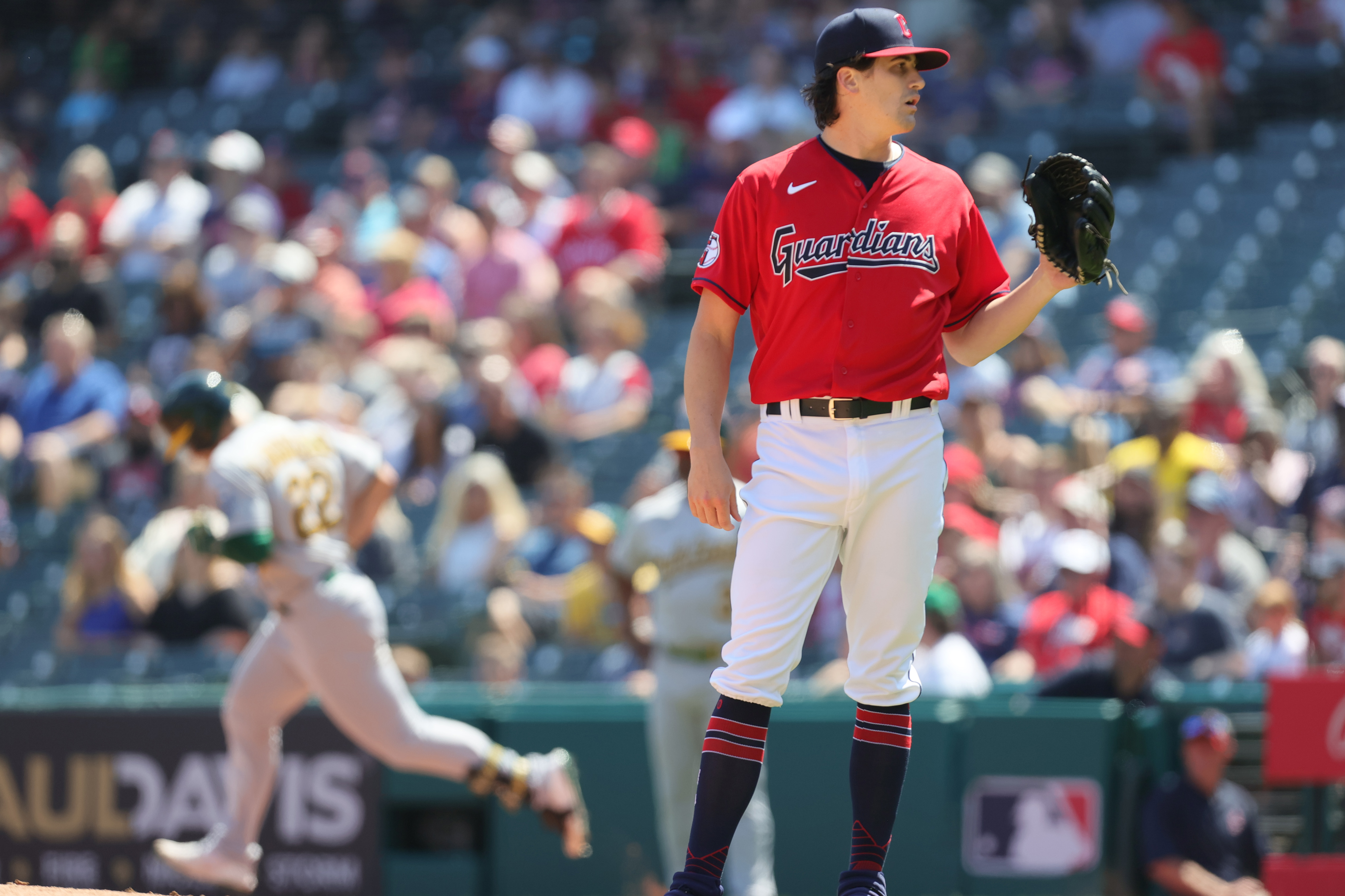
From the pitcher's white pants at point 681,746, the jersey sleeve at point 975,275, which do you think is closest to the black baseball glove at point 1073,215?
the jersey sleeve at point 975,275

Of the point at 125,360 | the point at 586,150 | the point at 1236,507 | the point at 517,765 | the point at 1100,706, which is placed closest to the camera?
the point at 517,765

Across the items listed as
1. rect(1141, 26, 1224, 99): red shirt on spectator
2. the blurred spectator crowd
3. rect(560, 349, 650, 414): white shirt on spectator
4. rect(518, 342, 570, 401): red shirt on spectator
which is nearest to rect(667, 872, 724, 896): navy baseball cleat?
the blurred spectator crowd

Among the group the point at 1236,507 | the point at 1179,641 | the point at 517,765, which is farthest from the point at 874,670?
the point at 1236,507

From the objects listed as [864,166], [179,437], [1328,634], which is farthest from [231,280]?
[864,166]

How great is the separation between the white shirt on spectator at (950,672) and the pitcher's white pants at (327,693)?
2.25 meters

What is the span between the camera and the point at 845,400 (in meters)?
3.63

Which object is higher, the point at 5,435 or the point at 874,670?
the point at 5,435

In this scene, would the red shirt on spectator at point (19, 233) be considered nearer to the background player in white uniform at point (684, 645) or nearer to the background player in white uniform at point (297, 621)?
the background player in white uniform at point (297, 621)

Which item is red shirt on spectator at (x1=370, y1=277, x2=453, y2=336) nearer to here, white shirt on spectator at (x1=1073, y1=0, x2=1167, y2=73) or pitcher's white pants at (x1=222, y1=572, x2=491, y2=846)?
pitcher's white pants at (x1=222, y1=572, x2=491, y2=846)

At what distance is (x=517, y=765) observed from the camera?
6.39 metres

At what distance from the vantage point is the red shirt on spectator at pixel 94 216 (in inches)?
495

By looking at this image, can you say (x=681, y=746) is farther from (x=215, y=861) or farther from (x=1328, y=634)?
(x=1328, y=634)

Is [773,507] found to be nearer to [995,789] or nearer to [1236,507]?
[995,789]

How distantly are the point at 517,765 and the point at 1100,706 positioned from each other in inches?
101
